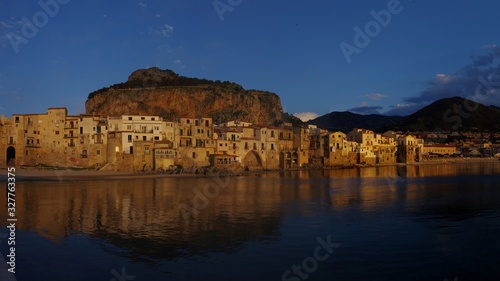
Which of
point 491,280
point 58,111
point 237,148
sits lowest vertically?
point 491,280

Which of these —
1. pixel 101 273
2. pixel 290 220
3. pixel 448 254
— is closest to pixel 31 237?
pixel 101 273

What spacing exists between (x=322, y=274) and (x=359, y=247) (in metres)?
3.51

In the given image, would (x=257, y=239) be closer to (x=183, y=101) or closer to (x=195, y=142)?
(x=195, y=142)

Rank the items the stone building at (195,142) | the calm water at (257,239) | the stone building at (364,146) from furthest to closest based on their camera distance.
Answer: the stone building at (364,146)
the stone building at (195,142)
the calm water at (257,239)

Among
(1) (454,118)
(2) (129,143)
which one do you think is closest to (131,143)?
(2) (129,143)

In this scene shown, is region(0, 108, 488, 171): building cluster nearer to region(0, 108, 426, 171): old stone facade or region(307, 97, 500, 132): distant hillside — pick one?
region(0, 108, 426, 171): old stone facade

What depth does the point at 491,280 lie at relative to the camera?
12.4 m

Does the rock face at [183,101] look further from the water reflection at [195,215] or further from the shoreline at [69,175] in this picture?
the water reflection at [195,215]

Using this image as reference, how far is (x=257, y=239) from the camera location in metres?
17.5

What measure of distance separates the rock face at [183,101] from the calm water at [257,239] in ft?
302

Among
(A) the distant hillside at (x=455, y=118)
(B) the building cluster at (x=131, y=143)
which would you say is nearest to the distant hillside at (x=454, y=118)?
(A) the distant hillside at (x=455, y=118)

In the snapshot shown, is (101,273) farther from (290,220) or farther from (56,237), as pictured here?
(290,220)

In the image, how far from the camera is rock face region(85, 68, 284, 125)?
12100 centimetres

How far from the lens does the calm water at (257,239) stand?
1328cm
